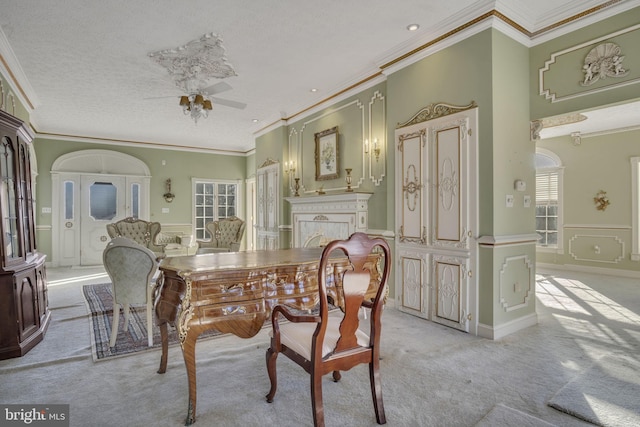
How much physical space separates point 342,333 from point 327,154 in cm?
393

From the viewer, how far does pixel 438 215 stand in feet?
11.8

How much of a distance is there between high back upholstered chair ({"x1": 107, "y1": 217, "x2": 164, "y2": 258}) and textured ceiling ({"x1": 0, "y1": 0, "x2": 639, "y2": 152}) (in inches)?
77.4

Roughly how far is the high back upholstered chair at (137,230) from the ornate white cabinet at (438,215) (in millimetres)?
4488

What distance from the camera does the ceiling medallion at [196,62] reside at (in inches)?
146

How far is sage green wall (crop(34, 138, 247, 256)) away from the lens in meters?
7.28

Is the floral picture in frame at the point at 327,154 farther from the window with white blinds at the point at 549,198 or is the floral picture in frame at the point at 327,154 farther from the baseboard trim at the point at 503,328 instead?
the window with white blinds at the point at 549,198

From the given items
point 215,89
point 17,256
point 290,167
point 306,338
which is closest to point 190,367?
point 306,338

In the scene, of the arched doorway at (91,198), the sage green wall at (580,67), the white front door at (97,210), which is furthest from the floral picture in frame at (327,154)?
the white front door at (97,210)

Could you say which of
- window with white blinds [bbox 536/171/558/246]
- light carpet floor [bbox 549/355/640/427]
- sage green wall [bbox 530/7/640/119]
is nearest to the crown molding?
sage green wall [bbox 530/7/640/119]

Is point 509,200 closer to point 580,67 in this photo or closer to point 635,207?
point 580,67

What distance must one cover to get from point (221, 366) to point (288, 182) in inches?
166

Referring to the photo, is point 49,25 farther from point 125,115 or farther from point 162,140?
point 162,140

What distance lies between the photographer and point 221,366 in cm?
262

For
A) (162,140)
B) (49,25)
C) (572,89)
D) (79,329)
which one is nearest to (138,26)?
(49,25)
